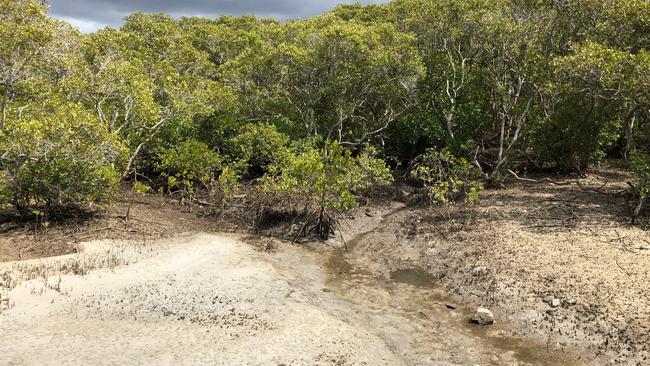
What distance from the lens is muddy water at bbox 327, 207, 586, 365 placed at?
13.9 meters

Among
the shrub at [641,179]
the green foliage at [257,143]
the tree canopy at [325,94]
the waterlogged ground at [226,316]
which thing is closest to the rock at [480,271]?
the waterlogged ground at [226,316]

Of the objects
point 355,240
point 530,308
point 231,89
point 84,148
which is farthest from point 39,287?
point 231,89

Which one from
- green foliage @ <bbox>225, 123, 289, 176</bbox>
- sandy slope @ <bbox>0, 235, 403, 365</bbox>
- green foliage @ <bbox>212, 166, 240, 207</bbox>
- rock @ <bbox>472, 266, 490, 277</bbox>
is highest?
green foliage @ <bbox>225, 123, 289, 176</bbox>

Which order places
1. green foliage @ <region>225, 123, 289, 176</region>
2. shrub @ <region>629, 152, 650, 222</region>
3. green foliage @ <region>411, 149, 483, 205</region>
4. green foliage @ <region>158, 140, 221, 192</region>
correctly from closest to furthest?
shrub @ <region>629, 152, 650, 222</region> → green foliage @ <region>411, 149, 483, 205</region> → green foliage @ <region>158, 140, 221, 192</region> → green foliage @ <region>225, 123, 289, 176</region>

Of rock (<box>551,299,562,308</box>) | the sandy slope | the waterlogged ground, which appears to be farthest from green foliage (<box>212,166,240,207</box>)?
rock (<box>551,299,562,308</box>)

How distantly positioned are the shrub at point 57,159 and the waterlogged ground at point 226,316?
3697 millimetres

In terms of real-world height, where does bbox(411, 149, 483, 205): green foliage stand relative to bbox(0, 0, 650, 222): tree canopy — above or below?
below

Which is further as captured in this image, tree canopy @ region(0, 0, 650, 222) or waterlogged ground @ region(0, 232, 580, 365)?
tree canopy @ region(0, 0, 650, 222)

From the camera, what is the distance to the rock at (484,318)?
15.9m

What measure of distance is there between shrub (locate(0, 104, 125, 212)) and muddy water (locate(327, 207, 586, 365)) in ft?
40.9

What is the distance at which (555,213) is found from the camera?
24.9 metres

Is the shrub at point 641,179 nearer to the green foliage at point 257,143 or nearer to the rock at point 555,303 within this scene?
the rock at point 555,303

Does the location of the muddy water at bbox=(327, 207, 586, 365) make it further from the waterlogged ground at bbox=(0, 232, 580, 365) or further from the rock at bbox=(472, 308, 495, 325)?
the rock at bbox=(472, 308, 495, 325)

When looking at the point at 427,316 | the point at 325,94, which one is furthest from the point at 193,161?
the point at 427,316
